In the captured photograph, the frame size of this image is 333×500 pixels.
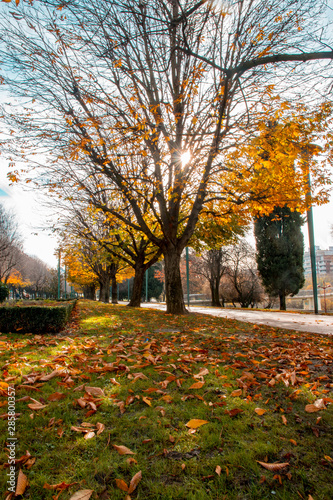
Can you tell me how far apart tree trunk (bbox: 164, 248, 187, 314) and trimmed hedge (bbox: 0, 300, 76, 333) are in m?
5.02

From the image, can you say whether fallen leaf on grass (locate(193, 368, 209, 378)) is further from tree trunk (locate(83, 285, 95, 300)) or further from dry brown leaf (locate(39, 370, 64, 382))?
tree trunk (locate(83, 285, 95, 300))

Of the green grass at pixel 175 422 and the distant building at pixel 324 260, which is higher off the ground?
the distant building at pixel 324 260

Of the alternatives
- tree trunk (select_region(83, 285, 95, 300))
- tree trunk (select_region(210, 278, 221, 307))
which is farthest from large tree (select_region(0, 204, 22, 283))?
tree trunk (select_region(210, 278, 221, 307))

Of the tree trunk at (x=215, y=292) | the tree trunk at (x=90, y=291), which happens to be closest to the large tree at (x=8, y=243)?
the tree trunk at (x=90, y=291)

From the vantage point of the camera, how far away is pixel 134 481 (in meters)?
1.73

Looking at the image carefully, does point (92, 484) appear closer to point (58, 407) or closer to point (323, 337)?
point (58, 407)

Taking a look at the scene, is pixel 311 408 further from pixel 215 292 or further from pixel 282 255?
pixel 215 292

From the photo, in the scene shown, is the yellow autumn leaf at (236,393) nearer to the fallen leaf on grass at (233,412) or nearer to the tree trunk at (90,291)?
the fallen leaf on grass at (233,412)

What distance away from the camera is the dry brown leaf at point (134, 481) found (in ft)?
5.53

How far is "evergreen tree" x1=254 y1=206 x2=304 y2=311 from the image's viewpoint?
78.0ft

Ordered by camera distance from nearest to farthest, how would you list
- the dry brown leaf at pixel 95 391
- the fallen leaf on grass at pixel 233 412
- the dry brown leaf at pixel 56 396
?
the fallen leaf on grass at pixel 233 412 → the dry brown leaf at pixel 56 396 → the dry brown leaf at pixel 95 391

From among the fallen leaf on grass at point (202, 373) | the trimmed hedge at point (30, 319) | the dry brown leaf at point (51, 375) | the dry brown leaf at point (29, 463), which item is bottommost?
the dry brown leaf at point (29, 463)

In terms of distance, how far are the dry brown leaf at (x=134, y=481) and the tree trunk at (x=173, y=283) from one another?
8.77 metres

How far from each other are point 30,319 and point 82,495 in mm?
5480
